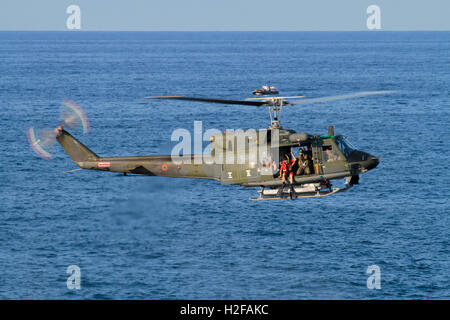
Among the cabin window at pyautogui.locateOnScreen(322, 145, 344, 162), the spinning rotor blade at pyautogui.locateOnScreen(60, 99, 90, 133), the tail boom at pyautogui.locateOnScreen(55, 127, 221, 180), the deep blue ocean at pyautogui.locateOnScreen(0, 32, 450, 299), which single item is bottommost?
the deep blue ocean at pyautogui.locateOnScreen(0, 32, 450, 299)

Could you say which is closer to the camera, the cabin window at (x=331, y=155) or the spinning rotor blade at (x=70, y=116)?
the cabin window at (x=331, y=155)

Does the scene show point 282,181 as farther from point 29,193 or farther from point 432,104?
point 432,104

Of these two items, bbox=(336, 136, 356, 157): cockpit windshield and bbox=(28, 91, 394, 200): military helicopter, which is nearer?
bbox=(28, 91, 394, 200): military helicopter

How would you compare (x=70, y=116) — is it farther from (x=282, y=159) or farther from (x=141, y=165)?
(x=282, y=159)

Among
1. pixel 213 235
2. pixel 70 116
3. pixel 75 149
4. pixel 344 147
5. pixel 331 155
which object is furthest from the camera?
pixel 213 235

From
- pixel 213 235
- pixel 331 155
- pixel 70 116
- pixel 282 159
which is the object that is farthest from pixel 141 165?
pixel 213 235

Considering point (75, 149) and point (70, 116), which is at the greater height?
point (70, 116)

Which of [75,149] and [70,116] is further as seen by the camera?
[70,116]

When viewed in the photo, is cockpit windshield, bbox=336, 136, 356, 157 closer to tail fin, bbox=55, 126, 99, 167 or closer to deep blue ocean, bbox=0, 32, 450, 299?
deep blue ocean, bbox=0, 32, 450, 299

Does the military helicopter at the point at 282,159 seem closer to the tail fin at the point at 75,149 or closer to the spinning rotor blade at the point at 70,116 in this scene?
the tail fin at the point at 75,149

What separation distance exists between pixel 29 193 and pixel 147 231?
92.0 ft

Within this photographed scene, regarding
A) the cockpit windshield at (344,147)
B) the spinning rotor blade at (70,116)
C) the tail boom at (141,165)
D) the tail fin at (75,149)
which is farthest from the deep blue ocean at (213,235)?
the cockpit windshield at (344,147)

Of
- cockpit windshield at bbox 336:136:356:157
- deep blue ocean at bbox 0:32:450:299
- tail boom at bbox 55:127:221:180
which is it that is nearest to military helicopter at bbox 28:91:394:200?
cockpit windshield at bbox 336:136:356:157
